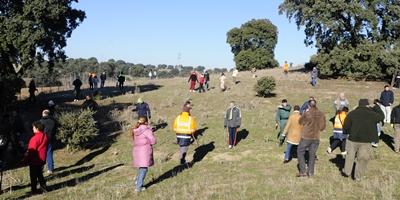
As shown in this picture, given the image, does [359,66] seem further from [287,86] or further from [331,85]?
[287,86]

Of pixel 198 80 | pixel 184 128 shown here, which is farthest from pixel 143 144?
pixel 198 80

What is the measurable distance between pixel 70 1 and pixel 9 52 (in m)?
6.02

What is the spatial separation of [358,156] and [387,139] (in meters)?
7.78

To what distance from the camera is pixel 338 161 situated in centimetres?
1520

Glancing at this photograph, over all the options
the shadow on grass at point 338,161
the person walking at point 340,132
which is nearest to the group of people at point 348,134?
the shadow on grass at point 338,161

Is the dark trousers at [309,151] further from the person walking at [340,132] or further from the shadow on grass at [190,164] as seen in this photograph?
the shadow on grass at [190,164]

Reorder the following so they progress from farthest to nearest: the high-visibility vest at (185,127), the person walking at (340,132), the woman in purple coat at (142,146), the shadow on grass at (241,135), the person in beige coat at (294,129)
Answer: the shadow on grass at (241,135) < the person walking at (340,132) < the high-visibility vest at (185,127) < the person in beige coat at (294,129) < the woman in purple coat at (142,146)

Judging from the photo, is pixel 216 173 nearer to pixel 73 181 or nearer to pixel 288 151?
pixel 288 151

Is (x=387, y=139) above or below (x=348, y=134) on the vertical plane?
below

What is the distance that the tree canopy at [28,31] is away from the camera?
33562 millimetres

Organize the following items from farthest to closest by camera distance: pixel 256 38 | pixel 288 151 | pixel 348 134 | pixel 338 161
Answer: pixel 256 38, pixel 338 161, pixel 288 151, pixel 348 134

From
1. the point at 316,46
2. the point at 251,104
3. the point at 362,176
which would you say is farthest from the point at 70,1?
the point at 362,176

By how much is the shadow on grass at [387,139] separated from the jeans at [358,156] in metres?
5.65

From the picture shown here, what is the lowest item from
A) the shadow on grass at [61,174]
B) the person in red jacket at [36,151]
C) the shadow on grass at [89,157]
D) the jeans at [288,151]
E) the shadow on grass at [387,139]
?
the shadow on grass at [89,157]
